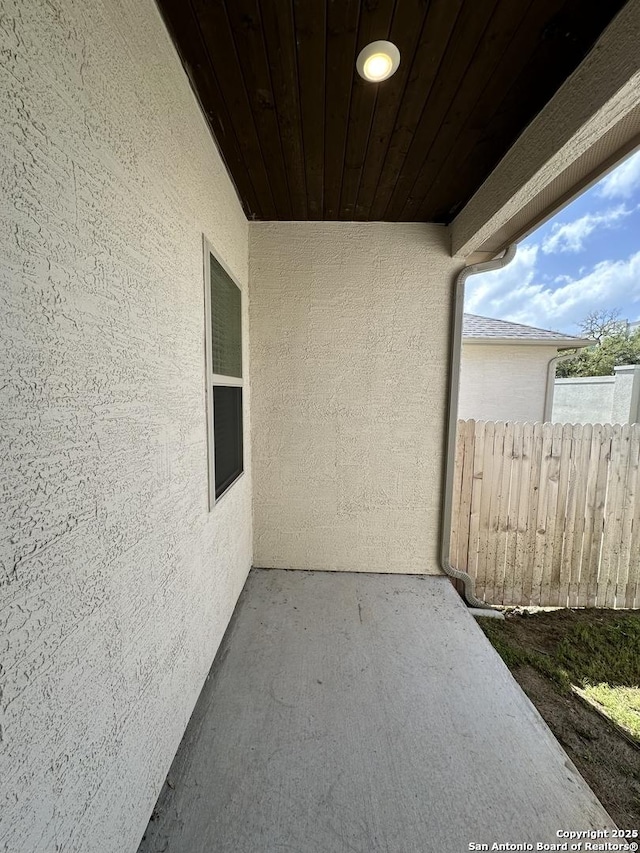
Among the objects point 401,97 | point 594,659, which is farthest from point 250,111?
point 594,659

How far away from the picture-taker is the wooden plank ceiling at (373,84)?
4.23 feet

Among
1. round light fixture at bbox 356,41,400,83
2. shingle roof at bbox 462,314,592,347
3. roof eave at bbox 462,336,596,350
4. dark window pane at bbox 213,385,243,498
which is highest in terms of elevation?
round light fixture at bbox 356,41,400,83

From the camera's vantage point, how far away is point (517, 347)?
20.1 feet

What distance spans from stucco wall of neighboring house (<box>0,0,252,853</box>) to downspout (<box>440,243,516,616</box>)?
7.27 ft

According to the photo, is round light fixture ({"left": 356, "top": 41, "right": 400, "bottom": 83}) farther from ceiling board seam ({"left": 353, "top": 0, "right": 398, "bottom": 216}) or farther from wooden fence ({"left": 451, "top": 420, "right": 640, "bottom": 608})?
wooden fence ({"left": 451, "top": 420, "right": 640, "bottom": 608})

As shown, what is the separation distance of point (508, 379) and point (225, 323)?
224 inches

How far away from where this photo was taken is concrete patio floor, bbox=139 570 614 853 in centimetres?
128

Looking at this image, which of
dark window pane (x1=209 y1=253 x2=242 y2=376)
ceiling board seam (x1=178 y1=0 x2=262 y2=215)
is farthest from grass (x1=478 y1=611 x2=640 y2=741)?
ceiling board seam (x1=178 y1=0 x2=262 y2=215)

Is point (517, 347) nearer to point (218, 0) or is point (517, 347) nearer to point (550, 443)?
point (550, 443)

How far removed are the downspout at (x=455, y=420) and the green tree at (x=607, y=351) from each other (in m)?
16.4

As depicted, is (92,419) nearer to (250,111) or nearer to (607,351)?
(250,111)

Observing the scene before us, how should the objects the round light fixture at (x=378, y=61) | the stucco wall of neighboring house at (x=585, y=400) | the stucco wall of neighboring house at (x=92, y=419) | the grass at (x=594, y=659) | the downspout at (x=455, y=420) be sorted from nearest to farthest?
the stucco wall of neighboring house at (x=92, y=419)
the round light fixture at (x=378, y=61)
the grass at (x=594, y=659)
the downspout at (x=455, y=420)
the stucco wall of neighboring house at (x=585, y=400)

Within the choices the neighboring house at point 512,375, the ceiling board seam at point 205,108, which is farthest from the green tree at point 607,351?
the ceiling board seam at point 205,108

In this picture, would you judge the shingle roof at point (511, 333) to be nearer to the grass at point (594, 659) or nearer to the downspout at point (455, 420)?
the downspout at point (455, 420)
